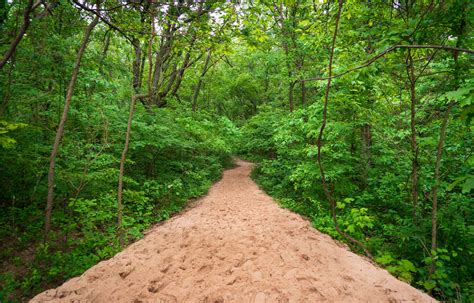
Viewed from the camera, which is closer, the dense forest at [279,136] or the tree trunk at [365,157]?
the dense forest at [279,136]

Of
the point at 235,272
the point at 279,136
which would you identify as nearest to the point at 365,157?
the point at 279,136

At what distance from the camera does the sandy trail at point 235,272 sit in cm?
272

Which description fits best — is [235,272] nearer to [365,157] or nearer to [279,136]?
[279,136]

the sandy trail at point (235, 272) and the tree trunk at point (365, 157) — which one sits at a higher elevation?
the tree trunk at point (365, 157)

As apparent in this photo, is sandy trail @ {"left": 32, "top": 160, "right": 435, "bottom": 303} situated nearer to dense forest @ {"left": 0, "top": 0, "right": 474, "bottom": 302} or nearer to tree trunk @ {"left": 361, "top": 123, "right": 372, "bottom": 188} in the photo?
dense forest @ {"left": 0, "top": 0, "right": 474, "bottom": 302}

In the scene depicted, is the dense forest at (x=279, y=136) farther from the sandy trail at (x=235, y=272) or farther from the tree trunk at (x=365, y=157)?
the sandy trail at (x=235, y=272)

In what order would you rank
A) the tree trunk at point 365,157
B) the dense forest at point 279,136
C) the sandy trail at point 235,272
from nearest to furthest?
1. the sandy trail at point 235,272
2. the dense forest at point 279,136
3. the tree trunk at point 365,157

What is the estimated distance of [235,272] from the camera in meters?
3.13

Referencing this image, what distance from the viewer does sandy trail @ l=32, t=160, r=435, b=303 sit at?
2719mm

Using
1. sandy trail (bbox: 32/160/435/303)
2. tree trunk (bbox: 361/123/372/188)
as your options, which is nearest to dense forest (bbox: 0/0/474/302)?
tree trunk (bbox: 361/123/372/188)

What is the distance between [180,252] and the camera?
387cm

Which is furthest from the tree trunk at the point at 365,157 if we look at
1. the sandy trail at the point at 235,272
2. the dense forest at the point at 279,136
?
the sandy trail at the point at 235,272

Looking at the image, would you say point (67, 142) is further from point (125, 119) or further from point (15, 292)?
point (15, 292)

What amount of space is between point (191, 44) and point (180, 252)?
15.3ft
